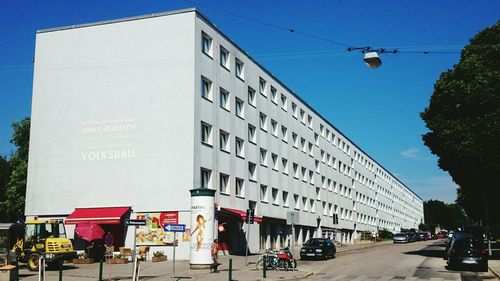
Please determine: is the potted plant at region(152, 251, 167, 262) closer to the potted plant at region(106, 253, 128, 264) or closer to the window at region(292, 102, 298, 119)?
the potted plant at region(106, 253, 128, 264)

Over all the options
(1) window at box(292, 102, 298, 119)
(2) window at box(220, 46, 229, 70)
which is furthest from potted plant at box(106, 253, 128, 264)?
(1) window at box(292, 102, 298, 119)

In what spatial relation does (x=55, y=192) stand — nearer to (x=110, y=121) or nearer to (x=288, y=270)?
(x=110, y=121)

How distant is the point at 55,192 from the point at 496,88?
28.8 meters

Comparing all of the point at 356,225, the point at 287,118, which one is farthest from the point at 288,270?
the point at 356,225

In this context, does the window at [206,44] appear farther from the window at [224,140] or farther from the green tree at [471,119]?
the green tree at [471,119]

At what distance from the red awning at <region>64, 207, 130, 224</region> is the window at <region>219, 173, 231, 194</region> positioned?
706cm

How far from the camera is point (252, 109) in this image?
145 ft

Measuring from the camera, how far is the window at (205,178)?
34656 mm

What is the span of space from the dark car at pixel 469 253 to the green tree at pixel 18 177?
133 feet

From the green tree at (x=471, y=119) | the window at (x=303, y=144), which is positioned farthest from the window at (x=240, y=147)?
the window at (x=303, y=144)

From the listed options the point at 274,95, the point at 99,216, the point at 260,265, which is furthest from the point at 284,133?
the point at 260,265

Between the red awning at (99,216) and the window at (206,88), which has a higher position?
the window at (206,88)

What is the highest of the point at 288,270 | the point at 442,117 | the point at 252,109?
the point at 252,109

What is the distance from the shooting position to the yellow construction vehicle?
84.9 ft
